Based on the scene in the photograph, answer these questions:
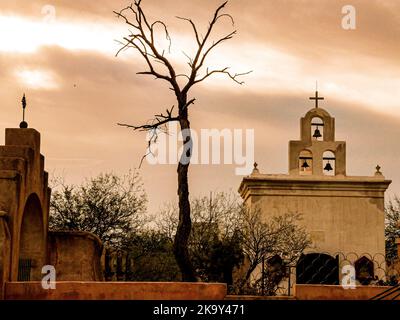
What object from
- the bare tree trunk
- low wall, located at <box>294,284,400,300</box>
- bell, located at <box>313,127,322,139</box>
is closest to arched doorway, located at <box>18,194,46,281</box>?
the bare tree trunk

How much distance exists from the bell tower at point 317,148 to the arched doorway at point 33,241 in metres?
20.2

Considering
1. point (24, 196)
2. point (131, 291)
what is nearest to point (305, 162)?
point (24, 196)

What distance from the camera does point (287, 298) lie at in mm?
16484

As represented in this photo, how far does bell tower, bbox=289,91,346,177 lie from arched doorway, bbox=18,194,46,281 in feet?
66.1

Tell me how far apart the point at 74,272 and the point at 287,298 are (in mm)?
7636

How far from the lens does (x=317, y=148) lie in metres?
40.0

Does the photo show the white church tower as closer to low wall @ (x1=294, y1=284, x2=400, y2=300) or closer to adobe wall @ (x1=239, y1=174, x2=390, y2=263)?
adobe wall @ (x1=239, y1=174, x2=390, y2=263)

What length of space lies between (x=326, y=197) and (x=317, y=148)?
2.22 meters

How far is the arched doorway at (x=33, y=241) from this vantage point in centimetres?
2078

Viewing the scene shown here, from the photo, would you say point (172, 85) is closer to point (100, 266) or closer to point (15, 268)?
point (15, 268)

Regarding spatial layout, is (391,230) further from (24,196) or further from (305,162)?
(24,196)

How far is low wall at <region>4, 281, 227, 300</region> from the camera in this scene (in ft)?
53.0
